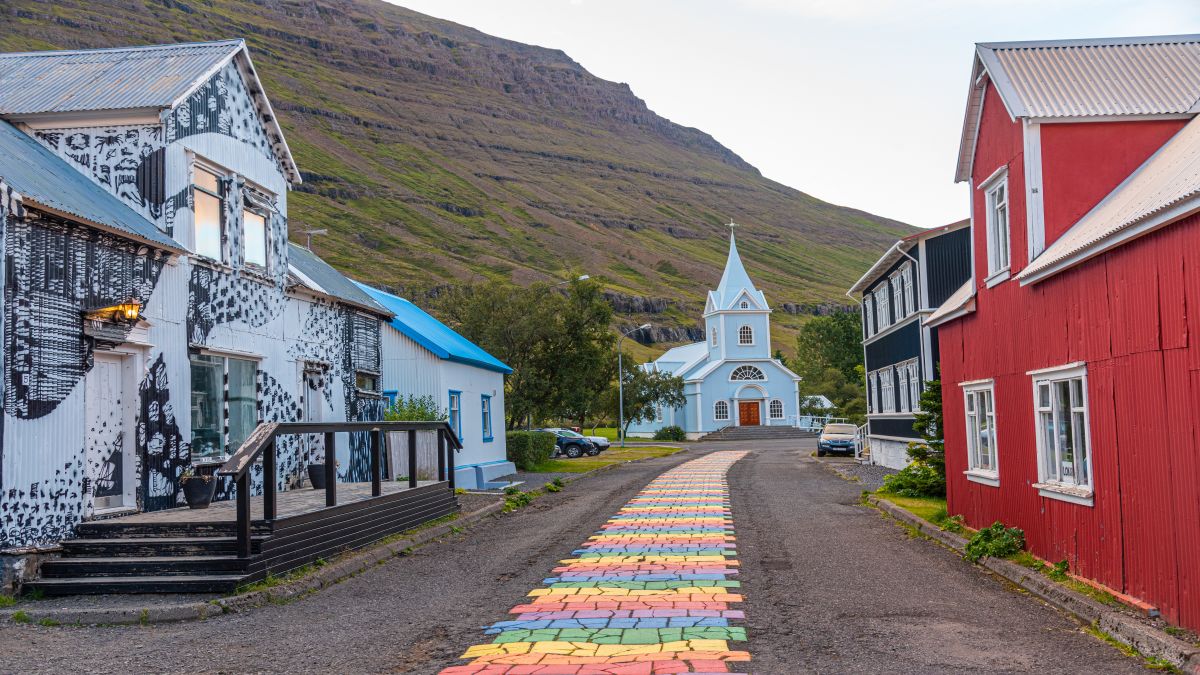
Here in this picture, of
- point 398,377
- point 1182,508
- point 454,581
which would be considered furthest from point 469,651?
point 398,377

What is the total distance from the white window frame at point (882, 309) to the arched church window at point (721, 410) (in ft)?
122

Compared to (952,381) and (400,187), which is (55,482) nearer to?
(952,381)

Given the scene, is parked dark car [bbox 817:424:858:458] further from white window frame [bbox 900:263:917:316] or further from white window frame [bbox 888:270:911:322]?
white window frame [bbox 900:263:917:316]

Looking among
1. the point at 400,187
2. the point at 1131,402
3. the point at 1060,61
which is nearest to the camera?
the point at 1131,402

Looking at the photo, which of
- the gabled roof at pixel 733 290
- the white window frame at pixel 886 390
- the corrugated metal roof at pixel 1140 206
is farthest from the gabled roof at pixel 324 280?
the gabled roof at pixel 733 290

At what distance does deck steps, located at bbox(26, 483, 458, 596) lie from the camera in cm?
1037

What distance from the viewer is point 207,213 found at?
14.9 meters

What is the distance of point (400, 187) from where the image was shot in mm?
189875

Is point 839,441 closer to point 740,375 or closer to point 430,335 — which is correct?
point 430,335

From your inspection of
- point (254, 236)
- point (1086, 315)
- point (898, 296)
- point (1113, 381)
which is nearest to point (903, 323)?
point (898, 296)

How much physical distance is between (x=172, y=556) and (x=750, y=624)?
6.32 m

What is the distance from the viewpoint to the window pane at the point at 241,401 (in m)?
15.5

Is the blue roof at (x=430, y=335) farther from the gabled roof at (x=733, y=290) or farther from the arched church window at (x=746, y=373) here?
the arched church window at (x=746, y=373)

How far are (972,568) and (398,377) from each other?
640 inches
